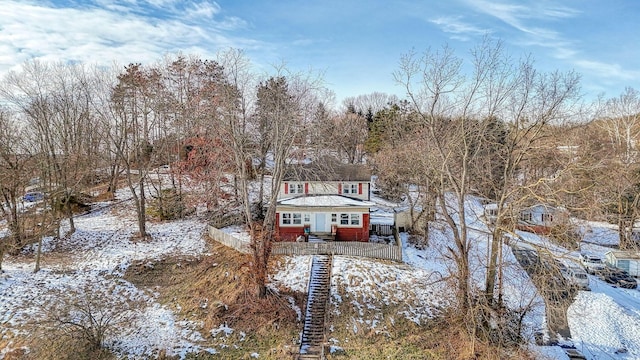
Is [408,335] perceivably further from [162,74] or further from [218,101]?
[162,74]

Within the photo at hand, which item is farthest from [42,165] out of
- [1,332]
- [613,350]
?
[613,350]

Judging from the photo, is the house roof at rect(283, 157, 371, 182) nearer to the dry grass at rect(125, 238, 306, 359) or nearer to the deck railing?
the deck railing

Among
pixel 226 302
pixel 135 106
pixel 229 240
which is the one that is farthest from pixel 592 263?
pixel 135 106

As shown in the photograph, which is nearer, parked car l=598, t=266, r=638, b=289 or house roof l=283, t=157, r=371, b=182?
parked car l=598, t=266, r=638, b=289

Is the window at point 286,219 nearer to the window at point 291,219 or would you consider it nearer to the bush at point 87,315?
the window at point 291,219

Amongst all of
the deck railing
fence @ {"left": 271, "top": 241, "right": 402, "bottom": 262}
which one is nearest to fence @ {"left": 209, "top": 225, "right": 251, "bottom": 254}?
the deck railing

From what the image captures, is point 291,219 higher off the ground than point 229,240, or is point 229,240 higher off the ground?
point 291,219

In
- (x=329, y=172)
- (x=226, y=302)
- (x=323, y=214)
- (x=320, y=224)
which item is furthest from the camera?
(x=329, y=172)

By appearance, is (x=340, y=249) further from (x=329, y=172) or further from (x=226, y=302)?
(x=226, y=302)
